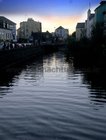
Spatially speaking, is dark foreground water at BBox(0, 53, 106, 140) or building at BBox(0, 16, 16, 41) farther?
building at BBox(0, 16, 16, 41)

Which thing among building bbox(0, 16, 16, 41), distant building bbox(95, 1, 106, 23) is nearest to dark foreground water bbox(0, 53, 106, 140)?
distant building bbox(95, 1, 106, 23)

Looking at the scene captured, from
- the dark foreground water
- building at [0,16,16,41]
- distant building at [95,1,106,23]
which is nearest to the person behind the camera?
the dark foreground water

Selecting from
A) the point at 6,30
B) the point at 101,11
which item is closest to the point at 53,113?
the point at 101,11

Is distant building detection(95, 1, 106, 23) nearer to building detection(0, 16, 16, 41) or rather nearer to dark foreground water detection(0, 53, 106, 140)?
building detection(0, 16, 16, 41)

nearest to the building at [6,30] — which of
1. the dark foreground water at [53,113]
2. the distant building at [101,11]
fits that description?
the distant building at [101,11]

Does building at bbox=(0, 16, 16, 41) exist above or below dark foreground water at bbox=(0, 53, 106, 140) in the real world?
above

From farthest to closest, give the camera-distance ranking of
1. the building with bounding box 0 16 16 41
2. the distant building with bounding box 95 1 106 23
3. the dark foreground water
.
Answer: the building with bounding box 0 16 16 41 < the distant building with bounding box 95 1 106 23 < the dark foreground water

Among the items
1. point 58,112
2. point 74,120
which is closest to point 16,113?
point 58,112

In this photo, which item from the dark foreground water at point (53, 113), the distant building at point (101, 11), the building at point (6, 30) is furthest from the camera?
the building at point (6, 30)

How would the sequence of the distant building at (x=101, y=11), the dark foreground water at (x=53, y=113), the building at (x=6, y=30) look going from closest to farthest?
the dark foreground water at (x=53, y=113), the distant building at (x=101, y=11), the building at (x=6, y=30)

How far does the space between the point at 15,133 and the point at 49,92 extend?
43.4 ft

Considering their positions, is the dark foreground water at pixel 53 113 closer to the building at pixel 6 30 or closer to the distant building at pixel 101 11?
the distant building at pixel 101 11

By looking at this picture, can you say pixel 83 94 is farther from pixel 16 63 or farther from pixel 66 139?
pixel 16 63

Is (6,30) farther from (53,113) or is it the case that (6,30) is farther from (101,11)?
(53,113)
